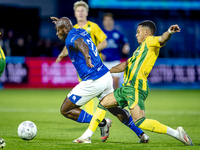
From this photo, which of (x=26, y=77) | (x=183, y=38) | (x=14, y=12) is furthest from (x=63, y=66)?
(x=183, y=38)

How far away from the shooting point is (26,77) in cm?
1556

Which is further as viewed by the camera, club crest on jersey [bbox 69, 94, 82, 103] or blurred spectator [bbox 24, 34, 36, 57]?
blurred spectator [bbox 24, 34, 36, 57]

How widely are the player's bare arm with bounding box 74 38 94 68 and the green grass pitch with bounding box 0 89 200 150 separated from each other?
1.09m

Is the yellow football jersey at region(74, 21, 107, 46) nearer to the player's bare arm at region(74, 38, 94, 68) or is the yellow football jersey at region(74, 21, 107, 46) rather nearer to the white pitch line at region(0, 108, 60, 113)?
the player's bare arm at region(74, 38, 94, 68)

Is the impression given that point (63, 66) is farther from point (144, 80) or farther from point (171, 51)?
Result: point (144, 80)

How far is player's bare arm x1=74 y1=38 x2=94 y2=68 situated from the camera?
480 centimetres

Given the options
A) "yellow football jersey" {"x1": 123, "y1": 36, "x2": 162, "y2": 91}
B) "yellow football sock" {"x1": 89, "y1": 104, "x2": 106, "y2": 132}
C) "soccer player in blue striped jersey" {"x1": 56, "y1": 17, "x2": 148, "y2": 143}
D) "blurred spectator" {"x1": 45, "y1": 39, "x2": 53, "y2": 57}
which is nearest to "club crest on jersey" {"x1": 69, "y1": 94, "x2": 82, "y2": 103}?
"soccer player in blue striped jersey" {"x1": 56, "y1": 17, "x2": 148, "y2": 143}

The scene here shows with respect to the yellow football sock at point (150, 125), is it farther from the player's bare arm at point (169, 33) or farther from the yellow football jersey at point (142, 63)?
the player's bare arm at point (169, 33)

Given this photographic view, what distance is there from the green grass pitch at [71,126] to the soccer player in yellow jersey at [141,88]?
27 cm

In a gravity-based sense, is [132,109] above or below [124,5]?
below

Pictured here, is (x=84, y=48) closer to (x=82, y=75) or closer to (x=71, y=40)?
(x=71, y=40)

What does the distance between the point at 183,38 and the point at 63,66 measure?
818cm

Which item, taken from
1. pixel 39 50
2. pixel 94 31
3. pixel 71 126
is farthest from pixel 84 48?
pixel 39 50

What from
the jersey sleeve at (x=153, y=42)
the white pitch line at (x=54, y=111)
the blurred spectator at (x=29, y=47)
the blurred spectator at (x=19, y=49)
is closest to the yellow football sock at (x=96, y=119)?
the jersey sleeve at (x=153, y=42)
